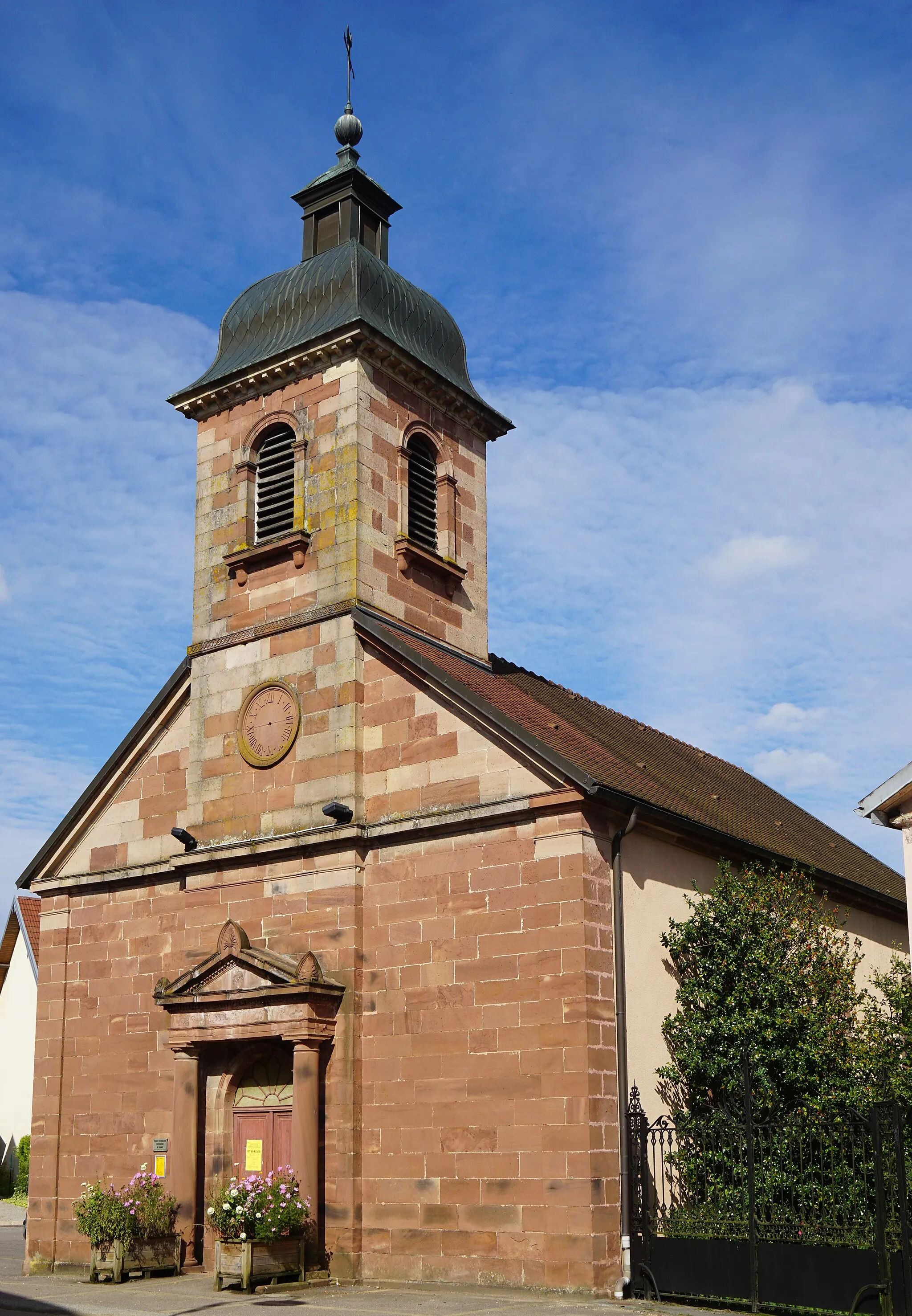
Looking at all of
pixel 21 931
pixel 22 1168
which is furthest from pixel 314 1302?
pixel 21 931

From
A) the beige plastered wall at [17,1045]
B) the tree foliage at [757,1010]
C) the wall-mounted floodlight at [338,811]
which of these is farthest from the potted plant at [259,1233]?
the beige plastered wall at [17,1045]

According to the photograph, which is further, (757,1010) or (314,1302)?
(757,1010)

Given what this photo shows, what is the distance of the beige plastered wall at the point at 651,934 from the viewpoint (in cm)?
1792

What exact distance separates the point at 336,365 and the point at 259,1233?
12.4 metres

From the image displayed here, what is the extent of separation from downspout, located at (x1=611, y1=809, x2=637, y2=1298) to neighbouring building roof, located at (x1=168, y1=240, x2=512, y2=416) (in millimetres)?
8953

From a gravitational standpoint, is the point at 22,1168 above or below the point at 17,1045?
below

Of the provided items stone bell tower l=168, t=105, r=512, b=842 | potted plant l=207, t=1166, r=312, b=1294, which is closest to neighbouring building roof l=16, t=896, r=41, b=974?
stone bell tower l=168, t=105, r=512, b=842

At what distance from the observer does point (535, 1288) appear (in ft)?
53.5

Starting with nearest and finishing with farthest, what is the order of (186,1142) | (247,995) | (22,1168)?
1. (247,995)
2. (186,1142)
3. (22,1168)

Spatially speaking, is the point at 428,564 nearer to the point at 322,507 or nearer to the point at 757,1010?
the point at 322,507

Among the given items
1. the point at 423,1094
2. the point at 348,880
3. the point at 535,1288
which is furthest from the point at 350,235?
the point at 535,1288

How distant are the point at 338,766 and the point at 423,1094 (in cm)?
460

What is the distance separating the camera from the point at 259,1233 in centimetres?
1716

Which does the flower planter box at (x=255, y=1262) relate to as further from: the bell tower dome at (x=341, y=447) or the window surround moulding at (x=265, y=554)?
the window surround moulding at (x=265, y=554)
